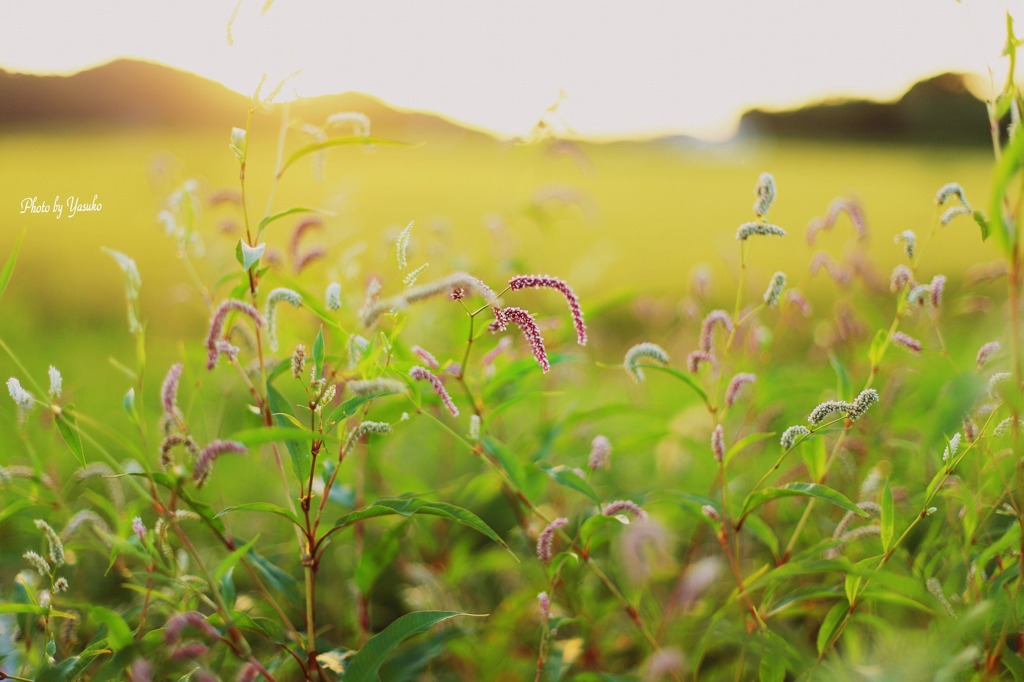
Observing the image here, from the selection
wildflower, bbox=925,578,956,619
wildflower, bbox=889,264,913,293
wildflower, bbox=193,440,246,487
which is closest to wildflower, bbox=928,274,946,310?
wildflower, bbox=889,264,913,293

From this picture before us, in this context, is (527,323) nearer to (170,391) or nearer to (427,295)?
(427,295)

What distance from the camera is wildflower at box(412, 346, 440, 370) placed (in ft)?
3.28

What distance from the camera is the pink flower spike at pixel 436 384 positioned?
2.68ft

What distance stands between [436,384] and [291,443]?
25 centimetres

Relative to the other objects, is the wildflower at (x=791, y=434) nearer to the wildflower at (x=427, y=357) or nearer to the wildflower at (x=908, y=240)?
the wildflower at (x=908, y=240)

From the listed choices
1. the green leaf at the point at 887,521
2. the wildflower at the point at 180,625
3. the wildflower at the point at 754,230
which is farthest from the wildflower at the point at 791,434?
the wildflower at the point at 180,625

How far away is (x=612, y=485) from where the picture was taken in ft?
6.56

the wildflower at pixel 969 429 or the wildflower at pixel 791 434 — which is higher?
the wildflower at pixel 791 434

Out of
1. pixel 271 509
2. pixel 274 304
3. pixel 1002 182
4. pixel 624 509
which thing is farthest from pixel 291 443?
pixel 1002 182

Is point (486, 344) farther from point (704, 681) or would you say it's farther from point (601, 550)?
point (704, 681)

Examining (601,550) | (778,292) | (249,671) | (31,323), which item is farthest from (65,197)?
(31,323)

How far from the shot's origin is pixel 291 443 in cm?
95

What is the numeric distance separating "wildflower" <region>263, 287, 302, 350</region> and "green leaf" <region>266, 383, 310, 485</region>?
5.6 inches

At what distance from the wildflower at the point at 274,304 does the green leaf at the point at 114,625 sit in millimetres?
350
